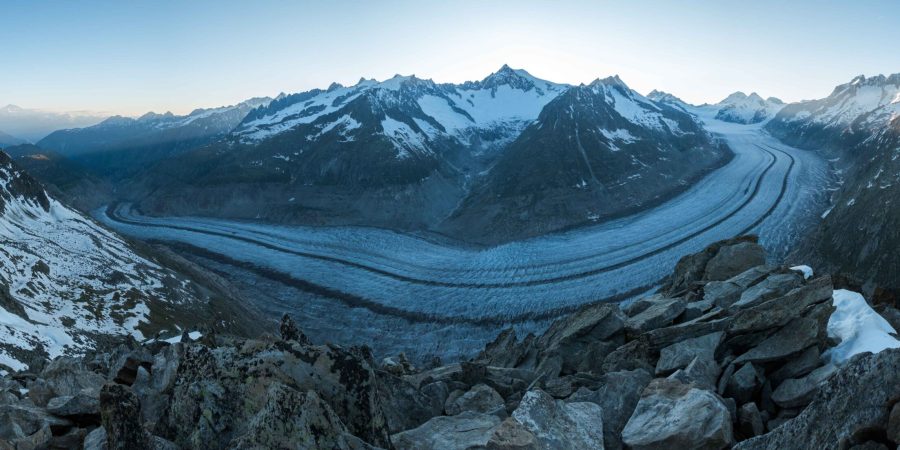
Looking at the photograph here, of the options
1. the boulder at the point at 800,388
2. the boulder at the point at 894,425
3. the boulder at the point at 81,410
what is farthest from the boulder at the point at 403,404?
the boulder at the point at 894,425

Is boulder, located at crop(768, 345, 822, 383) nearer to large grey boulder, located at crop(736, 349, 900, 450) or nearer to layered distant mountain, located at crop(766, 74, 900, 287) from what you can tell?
large grey boulder, located at crop(736, 349, 900, 450)

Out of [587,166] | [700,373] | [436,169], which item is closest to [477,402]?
[700,373]

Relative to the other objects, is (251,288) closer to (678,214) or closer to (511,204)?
(511,204)

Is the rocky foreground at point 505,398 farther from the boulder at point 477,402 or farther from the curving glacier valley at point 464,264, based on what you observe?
the curving glacier valley at point 464,264

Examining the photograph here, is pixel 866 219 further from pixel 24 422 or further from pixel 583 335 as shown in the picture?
pixel 24 422

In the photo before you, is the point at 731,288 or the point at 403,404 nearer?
the point at 403,404
